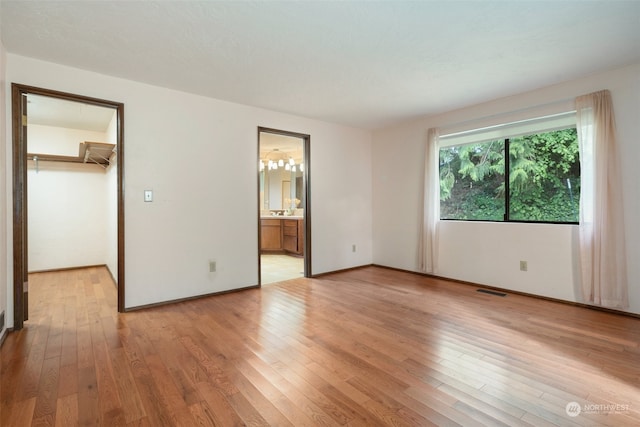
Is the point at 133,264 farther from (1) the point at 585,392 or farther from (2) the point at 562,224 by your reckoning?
(2) the point at 562,224

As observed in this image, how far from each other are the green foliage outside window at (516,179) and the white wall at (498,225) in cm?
21

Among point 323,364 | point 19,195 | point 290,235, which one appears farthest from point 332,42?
point 290,235

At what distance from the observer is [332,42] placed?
8.03 feet

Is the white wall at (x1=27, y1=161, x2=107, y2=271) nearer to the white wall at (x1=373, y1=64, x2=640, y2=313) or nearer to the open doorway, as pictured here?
the open doorway

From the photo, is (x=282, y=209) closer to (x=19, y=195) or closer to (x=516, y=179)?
(x=516, y=179)

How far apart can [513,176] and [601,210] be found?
1.03 meters

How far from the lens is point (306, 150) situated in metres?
4.76

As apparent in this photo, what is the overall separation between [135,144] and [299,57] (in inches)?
79.7

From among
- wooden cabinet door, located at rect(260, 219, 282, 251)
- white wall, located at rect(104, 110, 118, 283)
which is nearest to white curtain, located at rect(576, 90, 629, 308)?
white wall, located at rect(104, 110, 118, 283)

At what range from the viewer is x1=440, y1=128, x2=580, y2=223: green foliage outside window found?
3.50m

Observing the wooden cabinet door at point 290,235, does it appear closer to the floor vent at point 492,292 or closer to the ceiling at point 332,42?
the ceiling at point 332,42

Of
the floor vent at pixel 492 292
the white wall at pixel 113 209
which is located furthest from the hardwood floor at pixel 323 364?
the white wall at pixel 113 209

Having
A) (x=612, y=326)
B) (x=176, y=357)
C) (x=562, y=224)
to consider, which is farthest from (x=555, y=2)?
(x=176, y=357)

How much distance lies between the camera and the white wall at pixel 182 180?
3201mm
